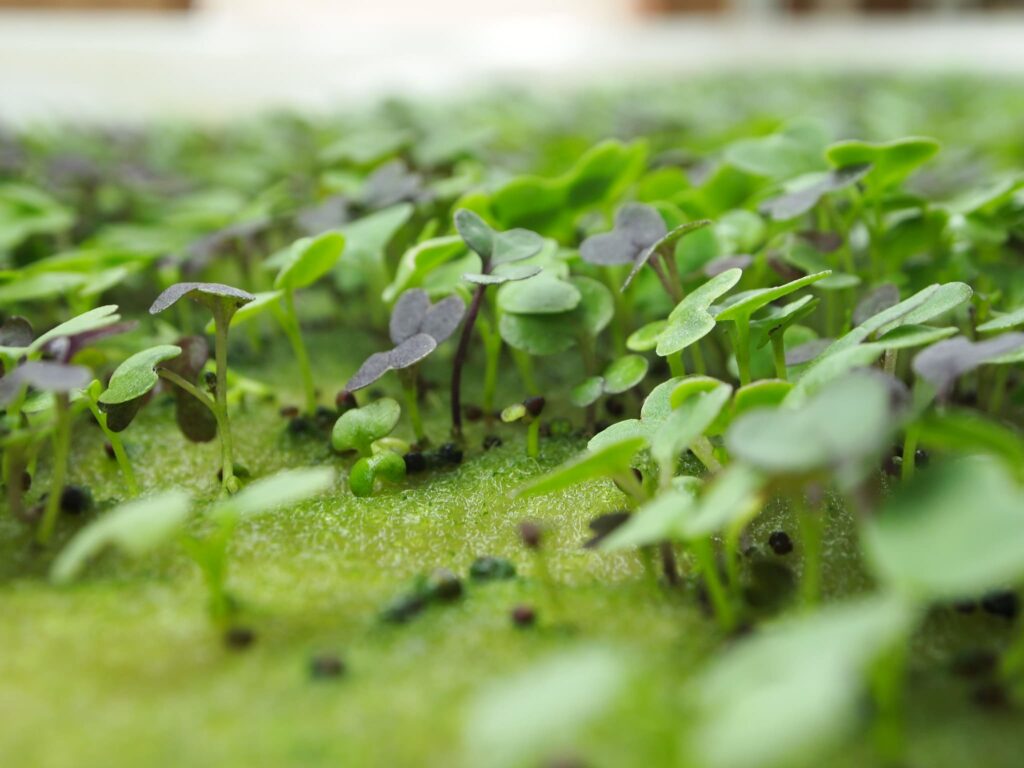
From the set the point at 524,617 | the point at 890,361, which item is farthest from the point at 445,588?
the point at 890,361

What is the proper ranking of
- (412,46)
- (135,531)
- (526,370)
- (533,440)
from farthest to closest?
(412,46), (526,370), (533,440), (135,531)

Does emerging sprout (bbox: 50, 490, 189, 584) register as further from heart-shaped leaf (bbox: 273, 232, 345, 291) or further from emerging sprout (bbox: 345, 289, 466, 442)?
heart-shaped leaf (bbox: 273, 232, 345, 291)

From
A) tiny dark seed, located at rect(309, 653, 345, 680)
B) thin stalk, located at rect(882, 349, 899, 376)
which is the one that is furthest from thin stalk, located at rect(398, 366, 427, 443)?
thin stalk, located at rect(882, 349, 899, 376)

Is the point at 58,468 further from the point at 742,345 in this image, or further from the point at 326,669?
the point at 742,345

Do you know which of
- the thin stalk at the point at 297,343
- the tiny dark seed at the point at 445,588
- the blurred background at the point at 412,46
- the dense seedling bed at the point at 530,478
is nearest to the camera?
the dense seedling bed at the point at 530,478

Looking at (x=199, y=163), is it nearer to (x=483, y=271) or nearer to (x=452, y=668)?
(x=483, y=271)

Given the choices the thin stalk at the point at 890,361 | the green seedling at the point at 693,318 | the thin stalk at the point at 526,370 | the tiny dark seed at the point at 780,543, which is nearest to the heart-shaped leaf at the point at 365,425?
the thin stalk at the point at 526,370

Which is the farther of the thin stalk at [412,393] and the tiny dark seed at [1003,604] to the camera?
the thin stalk at [412,393]

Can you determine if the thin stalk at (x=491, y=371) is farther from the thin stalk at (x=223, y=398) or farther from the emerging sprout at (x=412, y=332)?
the thin stalk at (x=223, y=398)
